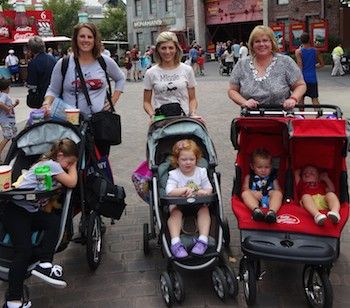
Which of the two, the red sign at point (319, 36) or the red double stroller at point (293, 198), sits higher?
the red sign at point (319, 36)

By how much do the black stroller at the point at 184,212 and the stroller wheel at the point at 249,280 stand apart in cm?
8

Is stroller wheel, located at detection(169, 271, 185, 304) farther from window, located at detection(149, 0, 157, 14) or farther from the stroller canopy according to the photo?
window, located at detection(149, 0, 157, 14)

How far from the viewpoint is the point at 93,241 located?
3.89 meters

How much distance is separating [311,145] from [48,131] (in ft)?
7.11

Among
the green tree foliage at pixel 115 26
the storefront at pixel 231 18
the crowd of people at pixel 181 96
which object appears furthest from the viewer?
the green tree foliage at pixel 115 26

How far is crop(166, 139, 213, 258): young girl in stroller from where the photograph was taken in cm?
359

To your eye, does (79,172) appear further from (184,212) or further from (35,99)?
(35,99)

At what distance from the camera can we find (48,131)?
13.3 ft

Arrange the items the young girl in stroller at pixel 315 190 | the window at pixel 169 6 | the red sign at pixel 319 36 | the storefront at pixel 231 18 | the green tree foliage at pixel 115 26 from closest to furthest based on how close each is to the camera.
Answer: the young girl in stroller at pixel 315 190
the red sign at pixel 319 36
the storefront at pixel 231 18
the window at pixel 169 6
the green tree foliage at pixel 115 26

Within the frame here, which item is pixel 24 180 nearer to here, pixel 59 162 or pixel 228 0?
pixel 59 162

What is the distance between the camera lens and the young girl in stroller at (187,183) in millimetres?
3592

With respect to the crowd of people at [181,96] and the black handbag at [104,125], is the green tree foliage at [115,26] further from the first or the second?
the black handbag at [104,125]

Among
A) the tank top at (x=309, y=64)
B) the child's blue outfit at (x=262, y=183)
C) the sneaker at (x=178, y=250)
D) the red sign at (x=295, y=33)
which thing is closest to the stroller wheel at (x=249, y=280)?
the sneaker at (x=178, y=250)

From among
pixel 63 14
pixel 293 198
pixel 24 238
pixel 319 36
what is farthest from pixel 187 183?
pixel 63 14
